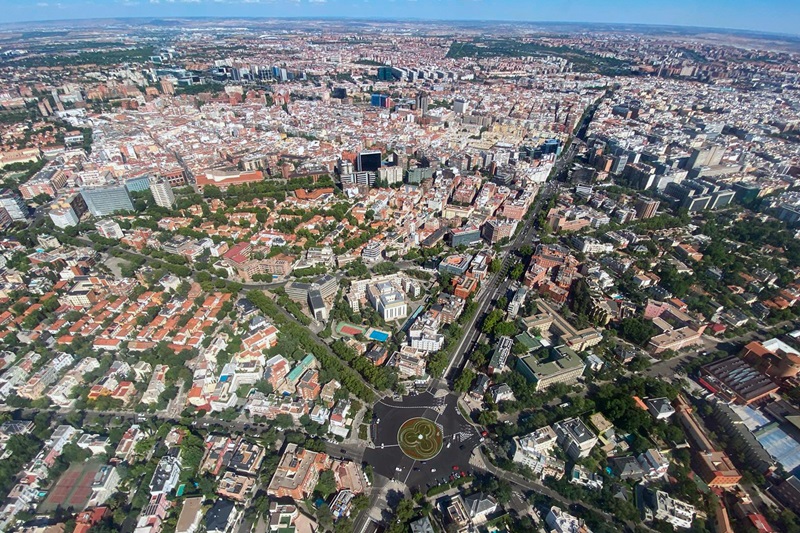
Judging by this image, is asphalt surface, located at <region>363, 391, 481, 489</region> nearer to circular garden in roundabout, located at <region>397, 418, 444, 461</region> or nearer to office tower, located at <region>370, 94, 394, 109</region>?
circular garden in roundabout, located at <region>397, 418, 444, 461</region>

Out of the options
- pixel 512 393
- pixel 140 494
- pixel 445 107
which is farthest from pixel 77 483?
pixel 445 107

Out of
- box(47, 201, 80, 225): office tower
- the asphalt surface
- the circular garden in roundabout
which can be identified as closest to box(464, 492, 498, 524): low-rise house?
the asphalt surface

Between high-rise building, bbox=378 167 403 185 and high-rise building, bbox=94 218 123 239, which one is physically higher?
high-rise building, bbox=378 167 403 185

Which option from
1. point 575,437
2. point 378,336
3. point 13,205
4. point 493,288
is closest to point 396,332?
point 378,336

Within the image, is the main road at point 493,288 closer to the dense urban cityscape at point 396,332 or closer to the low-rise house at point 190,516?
the dense urban cityscape at point 396,332

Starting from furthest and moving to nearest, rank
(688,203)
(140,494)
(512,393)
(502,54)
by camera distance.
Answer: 1. (502,54)
2. (688,203)
3. (512,393)
4. (140,494)

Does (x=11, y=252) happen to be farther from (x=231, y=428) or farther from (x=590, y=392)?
(x=590, y=392)
